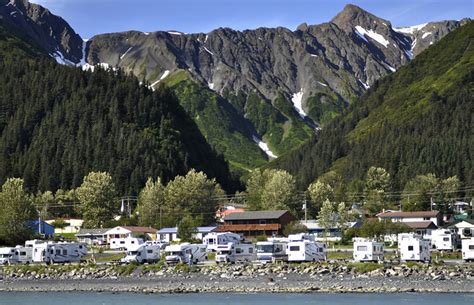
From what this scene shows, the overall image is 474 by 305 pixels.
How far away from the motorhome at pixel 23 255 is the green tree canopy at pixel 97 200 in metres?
40.9

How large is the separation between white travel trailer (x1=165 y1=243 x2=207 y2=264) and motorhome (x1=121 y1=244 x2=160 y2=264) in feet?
4.65

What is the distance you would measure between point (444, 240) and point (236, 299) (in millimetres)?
Answer: 40279

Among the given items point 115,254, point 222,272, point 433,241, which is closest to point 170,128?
point 115,254

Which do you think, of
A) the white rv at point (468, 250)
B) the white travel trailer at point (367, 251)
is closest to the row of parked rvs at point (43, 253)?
the white travel trailer at point (367, 251)

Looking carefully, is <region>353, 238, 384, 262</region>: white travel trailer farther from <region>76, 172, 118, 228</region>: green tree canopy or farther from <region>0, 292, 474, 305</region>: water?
<region>76, 172, 118, 228</region>: green tree canopy

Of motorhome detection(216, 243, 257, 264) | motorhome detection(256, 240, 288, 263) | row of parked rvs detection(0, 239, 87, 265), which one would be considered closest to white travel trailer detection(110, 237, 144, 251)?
row of parked rvs detection(0, 239, 87, 265)

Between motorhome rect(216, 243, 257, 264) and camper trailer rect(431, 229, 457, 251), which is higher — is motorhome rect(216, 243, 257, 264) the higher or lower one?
the lower one

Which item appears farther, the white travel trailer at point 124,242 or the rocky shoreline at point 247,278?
the white travel trailer at point 124,242

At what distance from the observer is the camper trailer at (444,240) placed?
305ft

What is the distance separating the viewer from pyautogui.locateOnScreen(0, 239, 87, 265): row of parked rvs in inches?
3548

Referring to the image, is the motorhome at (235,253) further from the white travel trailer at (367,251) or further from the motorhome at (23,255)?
the motorhome at (23,255)

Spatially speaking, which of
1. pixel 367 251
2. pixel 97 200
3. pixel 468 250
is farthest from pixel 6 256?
pixel 468 250

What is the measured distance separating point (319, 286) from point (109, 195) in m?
77.8

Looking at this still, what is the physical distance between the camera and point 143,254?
87.3 meters
